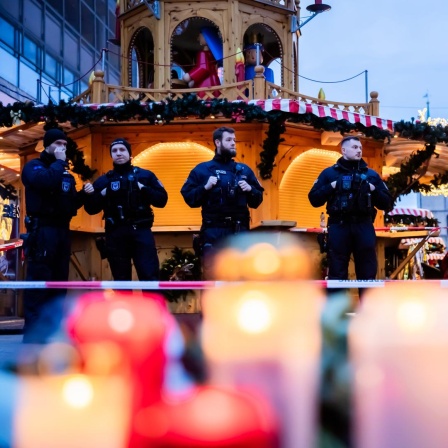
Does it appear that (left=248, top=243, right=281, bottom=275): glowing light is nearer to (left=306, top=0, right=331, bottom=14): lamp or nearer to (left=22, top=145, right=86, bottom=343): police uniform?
(left=22, top=145, right=86, bottom=343): police uniform

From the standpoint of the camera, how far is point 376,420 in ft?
7.14

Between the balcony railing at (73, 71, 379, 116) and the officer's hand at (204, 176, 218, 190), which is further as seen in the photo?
the balcony railing at (73, 71, 379, 116)

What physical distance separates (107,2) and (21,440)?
29555 mm

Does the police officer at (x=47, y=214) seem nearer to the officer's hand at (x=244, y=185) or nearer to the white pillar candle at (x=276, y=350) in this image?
the officer's hand at (x=244, y=185)

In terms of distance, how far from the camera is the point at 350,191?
6.52 metres

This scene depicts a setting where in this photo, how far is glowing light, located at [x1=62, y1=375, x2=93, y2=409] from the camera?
2150 mm

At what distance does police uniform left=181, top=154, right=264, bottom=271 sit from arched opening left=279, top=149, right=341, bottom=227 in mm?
5427

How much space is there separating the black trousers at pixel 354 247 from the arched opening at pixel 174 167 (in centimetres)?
548

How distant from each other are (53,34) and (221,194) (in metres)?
20.7

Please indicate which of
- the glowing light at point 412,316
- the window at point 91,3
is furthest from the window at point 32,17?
the glowing light at point 412,316

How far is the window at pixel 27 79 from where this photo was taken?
22123 mm

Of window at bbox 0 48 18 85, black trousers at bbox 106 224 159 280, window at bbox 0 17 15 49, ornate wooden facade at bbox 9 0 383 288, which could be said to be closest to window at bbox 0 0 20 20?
window at bbox 0 17 15 49

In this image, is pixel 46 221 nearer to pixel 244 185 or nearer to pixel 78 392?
pixel 244 185

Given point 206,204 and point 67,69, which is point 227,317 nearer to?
point 206,204
